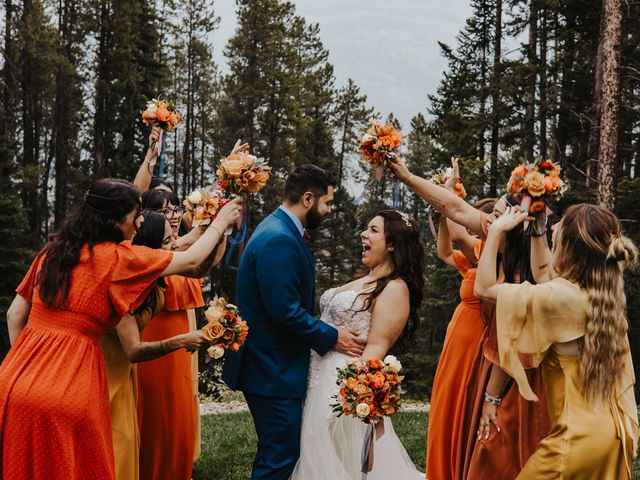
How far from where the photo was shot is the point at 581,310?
3.52 metres

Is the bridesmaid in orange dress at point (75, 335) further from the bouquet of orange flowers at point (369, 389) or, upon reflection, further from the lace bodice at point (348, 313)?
the lace bodice at point (348, 313)

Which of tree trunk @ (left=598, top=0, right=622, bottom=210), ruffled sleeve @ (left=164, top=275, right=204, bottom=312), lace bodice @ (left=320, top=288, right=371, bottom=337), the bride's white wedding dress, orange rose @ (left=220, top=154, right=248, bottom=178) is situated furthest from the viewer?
tree trunk @ (left=598, top=0, right=622, bottom=210)

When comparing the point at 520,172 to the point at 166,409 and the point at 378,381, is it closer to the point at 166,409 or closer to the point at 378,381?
the point at 378,381

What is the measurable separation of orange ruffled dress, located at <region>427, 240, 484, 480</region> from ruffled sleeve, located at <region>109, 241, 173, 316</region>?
8.80ft

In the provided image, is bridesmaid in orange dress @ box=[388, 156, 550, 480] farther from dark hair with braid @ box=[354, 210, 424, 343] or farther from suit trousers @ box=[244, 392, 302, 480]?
suit trousers @ box=[244, 392, 302, 480]

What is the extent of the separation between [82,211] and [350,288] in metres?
2.09

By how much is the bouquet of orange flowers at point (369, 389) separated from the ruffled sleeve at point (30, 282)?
1815 mm

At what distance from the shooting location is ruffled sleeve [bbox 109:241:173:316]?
3.67 meters

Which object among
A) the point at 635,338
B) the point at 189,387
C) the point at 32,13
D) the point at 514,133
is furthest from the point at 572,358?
the point at 32,13

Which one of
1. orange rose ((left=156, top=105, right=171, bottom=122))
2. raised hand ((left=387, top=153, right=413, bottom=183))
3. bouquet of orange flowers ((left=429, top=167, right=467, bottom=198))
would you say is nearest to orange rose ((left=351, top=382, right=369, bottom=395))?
raised hand ((left=387, top=153, right=413, bottom=183))

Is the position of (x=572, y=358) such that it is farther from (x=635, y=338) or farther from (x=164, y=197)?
(x=635, y=338)

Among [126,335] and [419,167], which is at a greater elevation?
[419,167]

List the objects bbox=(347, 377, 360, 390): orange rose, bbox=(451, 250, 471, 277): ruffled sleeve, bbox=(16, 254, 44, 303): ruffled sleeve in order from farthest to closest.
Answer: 1. bbox=(451, 250, 471, 277): ruffled sleeve
2. bbox=(347, 377, 360, 390): orange rose
3. bbox=(16, 254, 44, 303): ruffled sleeve

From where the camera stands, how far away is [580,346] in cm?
353
